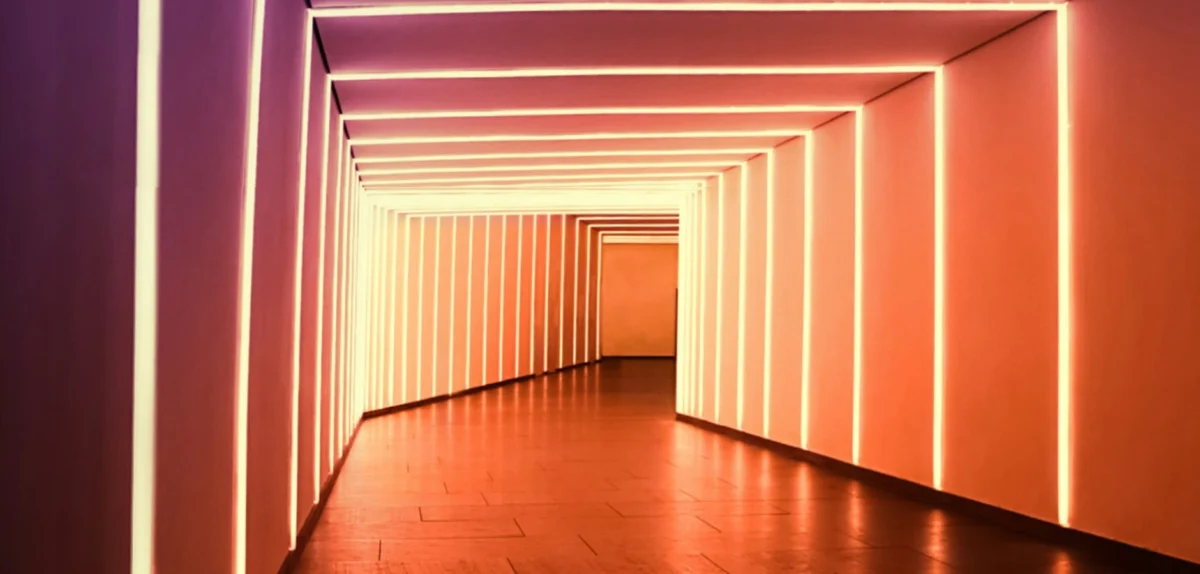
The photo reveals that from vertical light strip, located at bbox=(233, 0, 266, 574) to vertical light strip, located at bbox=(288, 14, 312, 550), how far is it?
44.2 inches

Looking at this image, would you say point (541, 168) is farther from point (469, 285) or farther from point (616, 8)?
point (469, 285)

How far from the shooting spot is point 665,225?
18.7 meters

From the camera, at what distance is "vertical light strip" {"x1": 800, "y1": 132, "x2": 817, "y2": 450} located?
25.9 ft

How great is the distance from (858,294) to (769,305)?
162 cm

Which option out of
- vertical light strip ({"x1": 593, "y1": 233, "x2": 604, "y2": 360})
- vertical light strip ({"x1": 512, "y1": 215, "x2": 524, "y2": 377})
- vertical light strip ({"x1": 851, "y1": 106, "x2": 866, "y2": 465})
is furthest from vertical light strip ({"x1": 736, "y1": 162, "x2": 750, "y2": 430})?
vertical light strip ({"x1": 593, "y1": 233, "x2": 604, "y2": 360})

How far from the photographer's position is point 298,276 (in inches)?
168

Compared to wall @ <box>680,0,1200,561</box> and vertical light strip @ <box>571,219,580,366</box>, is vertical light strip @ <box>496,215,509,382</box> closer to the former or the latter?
vertical light strip @ <box>571,219,580,366</box>

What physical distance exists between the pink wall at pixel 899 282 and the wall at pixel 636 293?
682 inches

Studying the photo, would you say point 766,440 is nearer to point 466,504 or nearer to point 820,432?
point 820,432

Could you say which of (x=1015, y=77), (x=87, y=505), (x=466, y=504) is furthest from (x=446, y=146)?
(x=87, y=505)

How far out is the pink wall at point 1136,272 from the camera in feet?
13.7

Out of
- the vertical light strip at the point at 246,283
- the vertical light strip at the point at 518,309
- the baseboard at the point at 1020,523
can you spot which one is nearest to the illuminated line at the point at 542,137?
the baseboard at the point at 1020,523

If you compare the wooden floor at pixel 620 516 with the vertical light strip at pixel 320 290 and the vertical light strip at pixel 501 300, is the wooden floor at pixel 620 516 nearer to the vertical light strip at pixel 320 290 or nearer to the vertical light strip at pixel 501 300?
the vertical light strip at pixel 320 290

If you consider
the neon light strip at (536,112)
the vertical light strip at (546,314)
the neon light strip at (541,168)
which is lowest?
the vertical light strip at (546,314)
